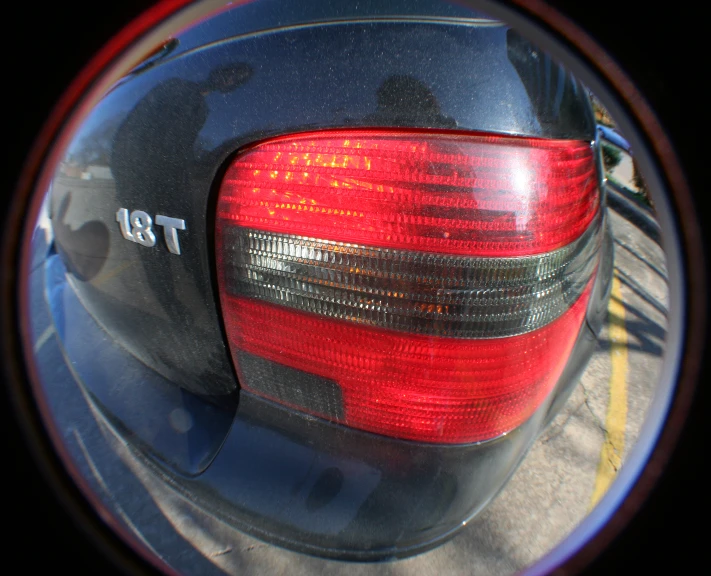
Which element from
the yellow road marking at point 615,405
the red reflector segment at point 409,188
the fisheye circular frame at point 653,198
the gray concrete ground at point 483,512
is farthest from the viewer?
the yellow road marking at point 615,405

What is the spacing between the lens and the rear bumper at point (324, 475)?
1131 mm

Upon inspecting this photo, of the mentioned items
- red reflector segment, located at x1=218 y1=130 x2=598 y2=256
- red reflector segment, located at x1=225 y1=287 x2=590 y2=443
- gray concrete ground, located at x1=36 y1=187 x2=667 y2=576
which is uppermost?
red reflector segment, located at x1=218 y1=130 x2=598 y2=256

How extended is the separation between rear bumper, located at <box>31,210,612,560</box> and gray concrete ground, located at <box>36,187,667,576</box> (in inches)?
5.8

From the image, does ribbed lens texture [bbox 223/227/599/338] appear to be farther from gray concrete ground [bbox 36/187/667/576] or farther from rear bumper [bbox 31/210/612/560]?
gray concrete ground [bbox 36/187/667/576]

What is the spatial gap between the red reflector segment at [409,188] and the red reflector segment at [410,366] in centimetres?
22

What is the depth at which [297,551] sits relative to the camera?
3.95ft

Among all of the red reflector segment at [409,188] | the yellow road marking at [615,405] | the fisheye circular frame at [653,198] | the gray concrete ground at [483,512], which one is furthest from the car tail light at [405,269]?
the yellow road marking at [615,405]

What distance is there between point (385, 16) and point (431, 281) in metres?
0.57

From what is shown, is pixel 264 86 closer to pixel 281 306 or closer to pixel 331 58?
pixel 331 58

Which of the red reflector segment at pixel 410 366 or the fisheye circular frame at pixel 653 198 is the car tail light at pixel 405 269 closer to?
the red reflector segment at pixel 410 366

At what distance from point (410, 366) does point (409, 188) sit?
40cm

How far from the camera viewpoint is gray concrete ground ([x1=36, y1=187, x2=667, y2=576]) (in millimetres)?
1507

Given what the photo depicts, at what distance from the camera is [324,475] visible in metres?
1.14

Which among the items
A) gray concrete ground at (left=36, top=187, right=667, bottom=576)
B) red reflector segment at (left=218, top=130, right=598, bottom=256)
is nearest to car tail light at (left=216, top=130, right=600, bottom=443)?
red reflector segment at (left=218, top=130, right=598, bottom=256)
